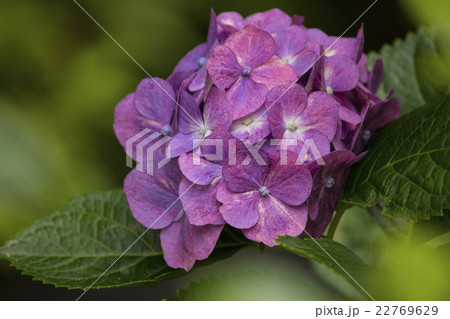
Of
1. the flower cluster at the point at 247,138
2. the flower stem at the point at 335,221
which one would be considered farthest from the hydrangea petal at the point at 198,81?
the flower stem at the point at 335,221

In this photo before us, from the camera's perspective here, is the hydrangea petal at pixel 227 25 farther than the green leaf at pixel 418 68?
No

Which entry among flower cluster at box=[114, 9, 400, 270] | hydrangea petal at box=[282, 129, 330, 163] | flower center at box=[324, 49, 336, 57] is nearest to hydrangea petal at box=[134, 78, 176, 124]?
flower cluster at box=[114, 9, 400, 270]

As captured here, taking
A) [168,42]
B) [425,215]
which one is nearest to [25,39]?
[168,42]

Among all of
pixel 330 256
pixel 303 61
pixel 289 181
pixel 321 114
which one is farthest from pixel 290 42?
pixel 330 256

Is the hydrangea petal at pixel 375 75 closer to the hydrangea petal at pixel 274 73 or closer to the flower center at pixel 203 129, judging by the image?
the hydrangea petal at pixel 274 73

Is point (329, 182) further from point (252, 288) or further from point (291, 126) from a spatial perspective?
point (252, 288)

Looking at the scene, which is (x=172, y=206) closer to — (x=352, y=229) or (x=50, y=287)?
(x=352, y=229)
